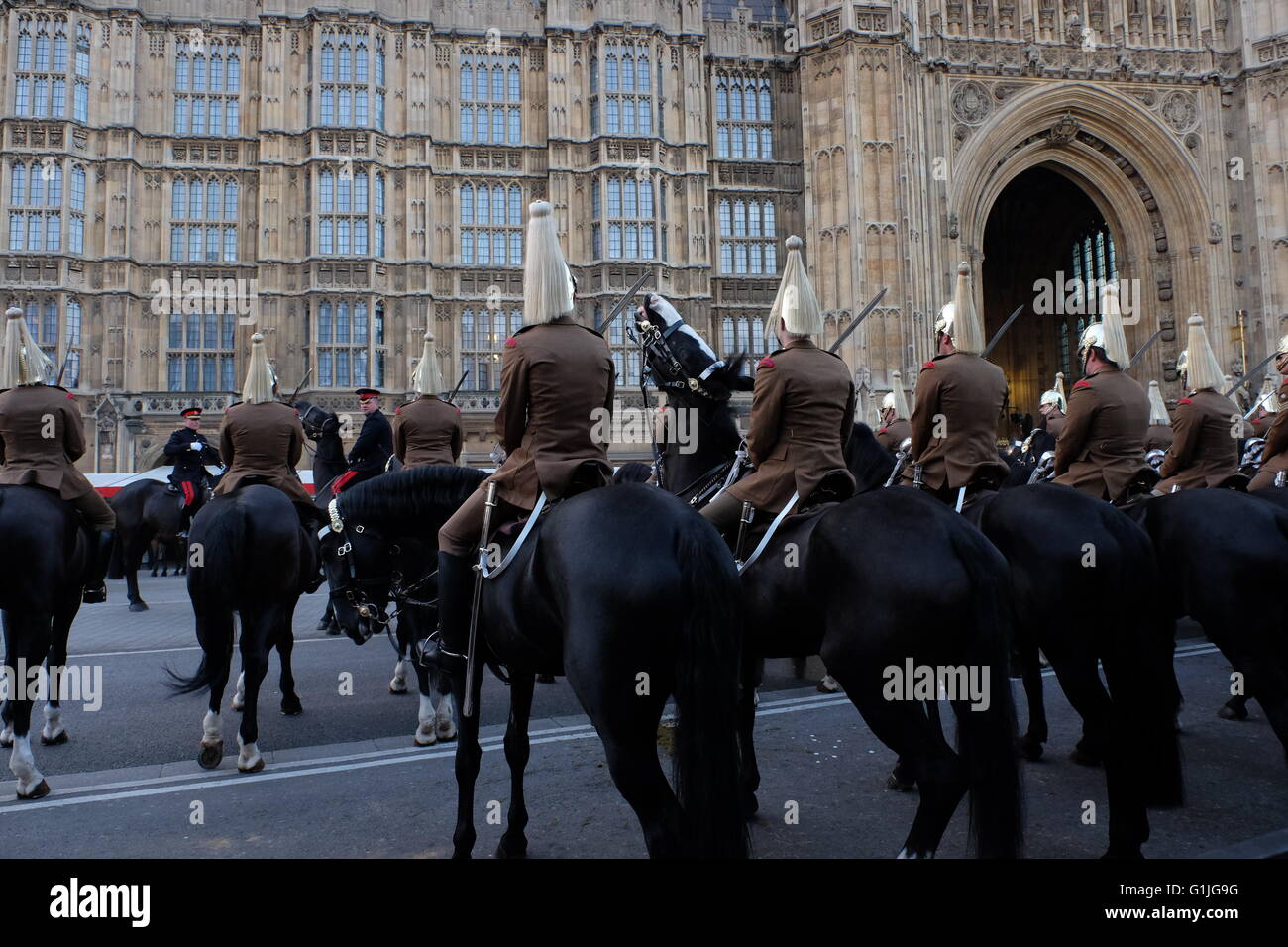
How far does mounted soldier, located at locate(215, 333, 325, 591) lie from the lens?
686 centimetres

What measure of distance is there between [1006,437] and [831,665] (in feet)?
121

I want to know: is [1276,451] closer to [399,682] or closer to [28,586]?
[399,682]

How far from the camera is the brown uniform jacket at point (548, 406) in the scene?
12.7 ft

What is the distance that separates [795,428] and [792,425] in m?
0.03

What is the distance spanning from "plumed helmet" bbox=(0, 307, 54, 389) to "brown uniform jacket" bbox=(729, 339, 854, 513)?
16.3 feet

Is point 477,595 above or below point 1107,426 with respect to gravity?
below

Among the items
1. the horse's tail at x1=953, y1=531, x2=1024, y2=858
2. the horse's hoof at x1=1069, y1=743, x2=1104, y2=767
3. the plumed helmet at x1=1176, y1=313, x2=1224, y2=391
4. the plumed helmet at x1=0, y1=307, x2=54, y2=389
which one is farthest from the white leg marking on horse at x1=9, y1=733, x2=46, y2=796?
the plumed helmet at x1=1176, y1=313, x2=1224, y2=391

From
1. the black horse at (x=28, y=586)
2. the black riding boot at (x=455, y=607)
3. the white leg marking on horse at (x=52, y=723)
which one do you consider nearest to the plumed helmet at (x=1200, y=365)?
the black riding boot at (x=455, y=607)

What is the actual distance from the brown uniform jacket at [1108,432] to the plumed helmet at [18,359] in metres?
7.05

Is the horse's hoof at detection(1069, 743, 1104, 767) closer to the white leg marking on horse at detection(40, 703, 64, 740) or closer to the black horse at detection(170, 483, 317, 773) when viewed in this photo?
the black horse at detection(170, 483, 317, 773)

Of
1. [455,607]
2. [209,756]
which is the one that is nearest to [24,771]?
[209,756]

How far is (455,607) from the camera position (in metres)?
4.21

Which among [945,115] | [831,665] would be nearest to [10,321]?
[831,665]
